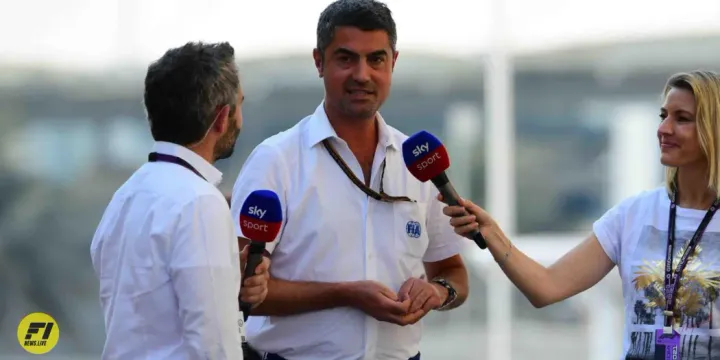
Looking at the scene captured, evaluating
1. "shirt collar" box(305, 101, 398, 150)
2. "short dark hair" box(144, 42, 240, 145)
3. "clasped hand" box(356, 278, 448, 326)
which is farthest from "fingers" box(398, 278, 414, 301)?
"short dark hair" box(144, 42, 240, 145)

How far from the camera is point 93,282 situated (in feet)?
22.5

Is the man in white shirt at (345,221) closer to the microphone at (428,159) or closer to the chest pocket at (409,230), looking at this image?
the chest pocket at (409,230)

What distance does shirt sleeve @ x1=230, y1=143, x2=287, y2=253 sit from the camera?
2389 millimetres

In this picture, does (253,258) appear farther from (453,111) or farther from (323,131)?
(453,111)

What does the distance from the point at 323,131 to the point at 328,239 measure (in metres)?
0.27

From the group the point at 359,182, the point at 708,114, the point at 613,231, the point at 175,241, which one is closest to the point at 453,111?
the point at 613,231

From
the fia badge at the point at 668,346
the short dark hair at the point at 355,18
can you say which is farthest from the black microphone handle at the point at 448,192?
the fia badge at the point at 668,346

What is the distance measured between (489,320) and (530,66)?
1.57 metres

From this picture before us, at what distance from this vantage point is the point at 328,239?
2.40 metres

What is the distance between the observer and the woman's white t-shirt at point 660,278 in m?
2.41

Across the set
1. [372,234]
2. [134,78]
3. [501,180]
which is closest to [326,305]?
[372,234]

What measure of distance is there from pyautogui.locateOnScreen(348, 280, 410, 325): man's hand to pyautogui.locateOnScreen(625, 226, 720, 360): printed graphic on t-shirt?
57 cm

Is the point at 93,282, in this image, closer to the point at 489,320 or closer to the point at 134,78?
the point at 134,78

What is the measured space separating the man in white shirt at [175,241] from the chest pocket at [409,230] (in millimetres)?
606
